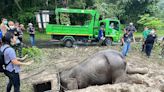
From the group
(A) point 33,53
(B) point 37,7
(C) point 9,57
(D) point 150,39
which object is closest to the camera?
(C) point 9,57

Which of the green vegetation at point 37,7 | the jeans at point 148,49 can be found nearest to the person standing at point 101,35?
the jeans at point 148,49

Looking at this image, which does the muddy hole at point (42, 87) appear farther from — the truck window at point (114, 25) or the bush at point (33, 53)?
the truck window at point (114, 25)

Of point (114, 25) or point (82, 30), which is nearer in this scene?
point (82, 30)

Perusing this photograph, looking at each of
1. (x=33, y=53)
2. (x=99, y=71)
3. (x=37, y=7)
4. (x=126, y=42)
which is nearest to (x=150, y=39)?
(x=126, y=42)

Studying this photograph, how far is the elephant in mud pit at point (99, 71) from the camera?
9016 mm

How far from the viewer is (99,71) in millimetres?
9180

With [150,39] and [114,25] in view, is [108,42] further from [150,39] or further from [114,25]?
[150,39]

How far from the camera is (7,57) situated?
814 centimetres

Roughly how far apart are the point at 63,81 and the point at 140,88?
205 centimetres

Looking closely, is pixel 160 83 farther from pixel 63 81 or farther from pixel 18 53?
pixel 18 53

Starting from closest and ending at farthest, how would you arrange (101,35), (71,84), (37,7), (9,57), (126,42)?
(9,57) → (71,84) → (126,42) → (101,35) → (37,7)

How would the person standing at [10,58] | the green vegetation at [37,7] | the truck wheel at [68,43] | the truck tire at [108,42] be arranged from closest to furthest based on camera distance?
1. the person standing at [10,58]
2. the truck wheel at [68,43]
3. the truck tire at [108,42]
4. the green vegetation at [37,7]

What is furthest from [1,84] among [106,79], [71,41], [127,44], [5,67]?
[71,41]

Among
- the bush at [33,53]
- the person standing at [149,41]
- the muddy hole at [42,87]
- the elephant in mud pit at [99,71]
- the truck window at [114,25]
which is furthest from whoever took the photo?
the truck window at [114,25]
